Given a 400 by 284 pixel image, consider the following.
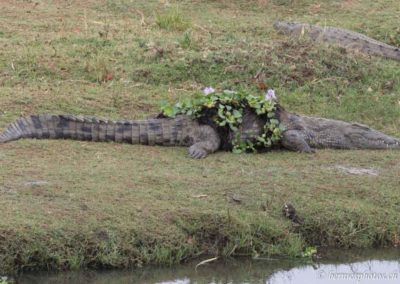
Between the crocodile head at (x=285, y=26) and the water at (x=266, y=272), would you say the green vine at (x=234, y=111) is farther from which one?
the crocodile head at (x=285, y=26)

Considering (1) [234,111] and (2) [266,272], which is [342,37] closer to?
Result: (1) [234,111]

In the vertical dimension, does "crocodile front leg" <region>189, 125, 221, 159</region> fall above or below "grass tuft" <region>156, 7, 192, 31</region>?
below

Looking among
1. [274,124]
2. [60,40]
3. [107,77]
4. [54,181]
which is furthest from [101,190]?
[60,40]

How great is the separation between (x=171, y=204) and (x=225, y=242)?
0.49 metres

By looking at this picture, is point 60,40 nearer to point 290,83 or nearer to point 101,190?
point 290,83

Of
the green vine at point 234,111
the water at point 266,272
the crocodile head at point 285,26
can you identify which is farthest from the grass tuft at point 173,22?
the water at point 266,272

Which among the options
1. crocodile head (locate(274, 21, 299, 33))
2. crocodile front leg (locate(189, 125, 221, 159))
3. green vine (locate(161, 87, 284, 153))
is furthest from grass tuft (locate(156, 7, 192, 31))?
crocodile front leg (locate(189, 125, 221, 159))

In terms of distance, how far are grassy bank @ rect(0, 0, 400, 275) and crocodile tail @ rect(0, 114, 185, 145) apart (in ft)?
0.39

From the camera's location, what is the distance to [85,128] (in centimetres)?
886

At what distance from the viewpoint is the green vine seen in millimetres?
8922

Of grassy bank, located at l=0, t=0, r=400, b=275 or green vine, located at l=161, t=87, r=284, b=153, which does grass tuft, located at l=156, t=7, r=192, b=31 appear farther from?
green vine, located at l=161, t=87, r=284, b=153

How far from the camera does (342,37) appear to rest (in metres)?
13.0

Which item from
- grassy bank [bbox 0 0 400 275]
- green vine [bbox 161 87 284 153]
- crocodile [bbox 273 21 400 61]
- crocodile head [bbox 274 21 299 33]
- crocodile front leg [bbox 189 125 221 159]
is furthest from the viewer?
crocodile head [bbox 274 21 299 33]

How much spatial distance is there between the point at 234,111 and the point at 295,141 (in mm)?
579
